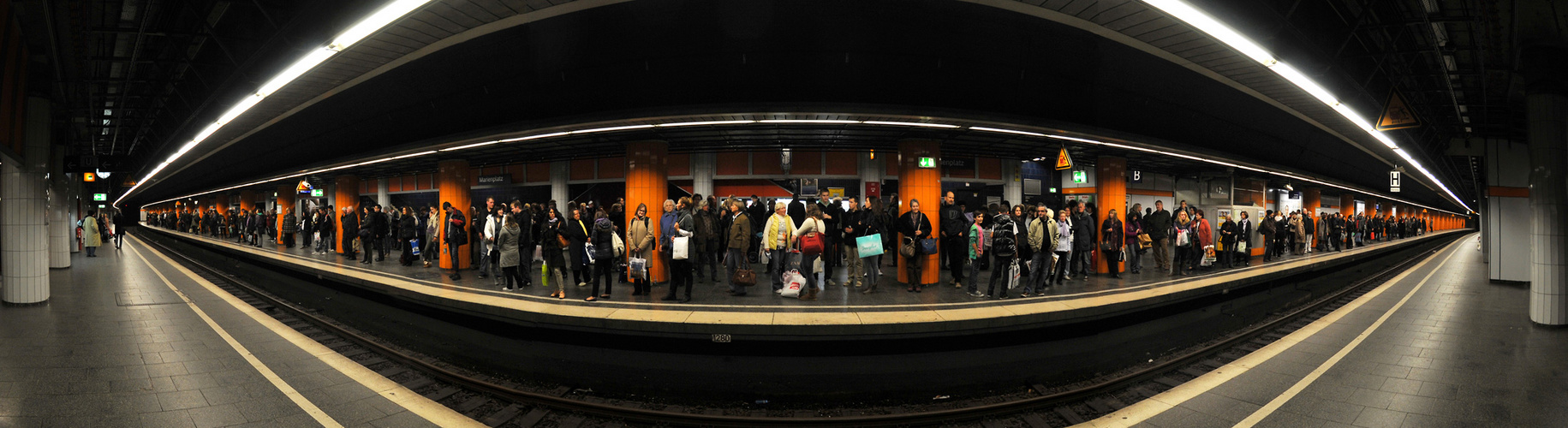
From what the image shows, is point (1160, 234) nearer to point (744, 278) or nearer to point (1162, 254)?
point (1162, 254)

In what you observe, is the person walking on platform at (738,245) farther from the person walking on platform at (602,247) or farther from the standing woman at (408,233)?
the standing woman at (408,233)

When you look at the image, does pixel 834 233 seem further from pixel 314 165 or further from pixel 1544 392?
pixel 314 165

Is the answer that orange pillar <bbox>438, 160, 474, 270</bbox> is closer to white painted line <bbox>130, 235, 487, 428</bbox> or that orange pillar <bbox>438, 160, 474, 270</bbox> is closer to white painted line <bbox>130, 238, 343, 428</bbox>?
white painted line <bbox>130, 235, 487, 428</bbox>

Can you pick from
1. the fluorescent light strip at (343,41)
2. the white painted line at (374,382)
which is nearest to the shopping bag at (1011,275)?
the white painted line at (374,382)

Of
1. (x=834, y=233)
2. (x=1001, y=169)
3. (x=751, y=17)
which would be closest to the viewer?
(x=751, y=17)

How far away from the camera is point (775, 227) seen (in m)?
8.00

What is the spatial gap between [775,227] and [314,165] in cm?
1689

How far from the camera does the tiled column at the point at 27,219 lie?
9023 millimetres

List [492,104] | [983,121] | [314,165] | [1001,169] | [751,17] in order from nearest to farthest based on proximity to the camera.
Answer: [751,17], [983,121], [492,104], [314,165], [1001,169]

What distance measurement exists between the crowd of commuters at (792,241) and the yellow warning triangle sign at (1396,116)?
3.80 meters

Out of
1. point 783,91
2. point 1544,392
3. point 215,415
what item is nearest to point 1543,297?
point 1544,392

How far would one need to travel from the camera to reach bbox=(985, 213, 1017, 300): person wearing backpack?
8148mm

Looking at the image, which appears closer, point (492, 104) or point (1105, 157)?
point (492, 104)

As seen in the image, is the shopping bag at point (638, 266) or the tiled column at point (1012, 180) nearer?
the shopping bag at point (638, 266)
